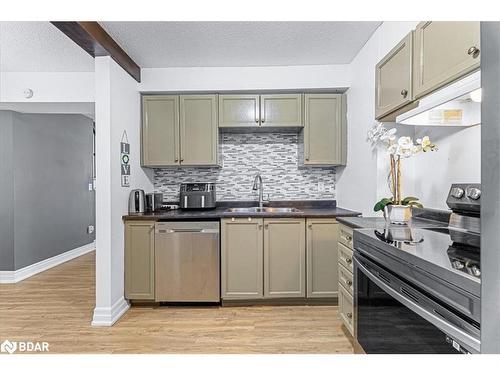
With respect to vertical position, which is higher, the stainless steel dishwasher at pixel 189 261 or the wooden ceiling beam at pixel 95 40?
the wooden ceiling beam at pixel 95 40

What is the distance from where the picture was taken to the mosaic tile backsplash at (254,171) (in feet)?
11.6

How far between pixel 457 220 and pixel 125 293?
272 centimetres

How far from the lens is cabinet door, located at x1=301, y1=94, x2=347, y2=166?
10.5 feet

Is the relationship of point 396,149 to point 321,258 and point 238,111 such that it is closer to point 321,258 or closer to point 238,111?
point 321,258

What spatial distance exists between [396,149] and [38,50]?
3.16 metres

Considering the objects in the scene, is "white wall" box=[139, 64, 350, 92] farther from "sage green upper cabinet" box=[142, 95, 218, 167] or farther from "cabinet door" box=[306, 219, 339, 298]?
"cabinet door" box=[306, 219, 339, 298]

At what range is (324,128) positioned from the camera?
3.21 m

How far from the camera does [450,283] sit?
95 centimetres

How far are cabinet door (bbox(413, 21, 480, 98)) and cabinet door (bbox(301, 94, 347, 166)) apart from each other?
1.42m

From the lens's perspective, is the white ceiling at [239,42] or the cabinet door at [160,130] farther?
the cabinet door at [160,130]

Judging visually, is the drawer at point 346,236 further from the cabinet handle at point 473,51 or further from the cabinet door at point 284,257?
the cabinet handle at point 473,51

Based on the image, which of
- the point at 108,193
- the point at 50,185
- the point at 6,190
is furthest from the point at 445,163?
the point at 50,185

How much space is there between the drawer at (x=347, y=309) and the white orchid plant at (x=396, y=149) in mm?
666

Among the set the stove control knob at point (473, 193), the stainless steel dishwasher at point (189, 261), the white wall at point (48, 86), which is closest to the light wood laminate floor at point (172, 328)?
the stainless steel dishwasher at point (189, 261)
